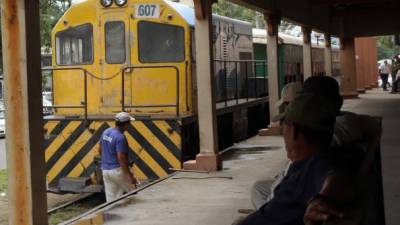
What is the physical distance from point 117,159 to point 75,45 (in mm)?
3223

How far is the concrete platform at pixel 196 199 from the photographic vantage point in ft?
22.6

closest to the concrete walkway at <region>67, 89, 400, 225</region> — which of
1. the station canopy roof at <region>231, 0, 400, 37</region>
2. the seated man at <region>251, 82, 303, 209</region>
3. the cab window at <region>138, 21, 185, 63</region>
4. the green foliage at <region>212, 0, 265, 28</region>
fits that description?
the seated man at <region>251, 82, 303, 209</region>

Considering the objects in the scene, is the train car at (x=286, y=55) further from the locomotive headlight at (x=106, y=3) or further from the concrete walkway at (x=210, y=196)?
the locomotive headlight at (x=106, y=3)

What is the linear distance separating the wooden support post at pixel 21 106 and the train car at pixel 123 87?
178 inches

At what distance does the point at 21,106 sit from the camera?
17.6 feet

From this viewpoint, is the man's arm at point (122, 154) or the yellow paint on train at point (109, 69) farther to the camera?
the yellow paint on train at point (109, 69)

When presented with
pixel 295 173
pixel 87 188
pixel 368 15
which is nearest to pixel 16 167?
pixel 295 173

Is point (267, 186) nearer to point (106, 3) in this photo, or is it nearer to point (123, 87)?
point (123, 87)

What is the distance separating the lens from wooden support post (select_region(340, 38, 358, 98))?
85.7 feet

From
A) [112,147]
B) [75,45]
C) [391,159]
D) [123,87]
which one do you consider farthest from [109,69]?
[391,159]

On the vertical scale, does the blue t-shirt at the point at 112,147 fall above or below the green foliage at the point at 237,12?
below

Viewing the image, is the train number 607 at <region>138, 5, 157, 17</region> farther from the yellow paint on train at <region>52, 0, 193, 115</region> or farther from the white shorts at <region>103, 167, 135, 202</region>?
the white shorts at <region>103, 167, 135, 202</region>

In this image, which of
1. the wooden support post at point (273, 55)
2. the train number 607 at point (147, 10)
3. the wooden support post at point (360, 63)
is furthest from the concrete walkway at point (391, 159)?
the wooden support post at point (360, 63)

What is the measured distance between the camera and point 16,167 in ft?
17.7
